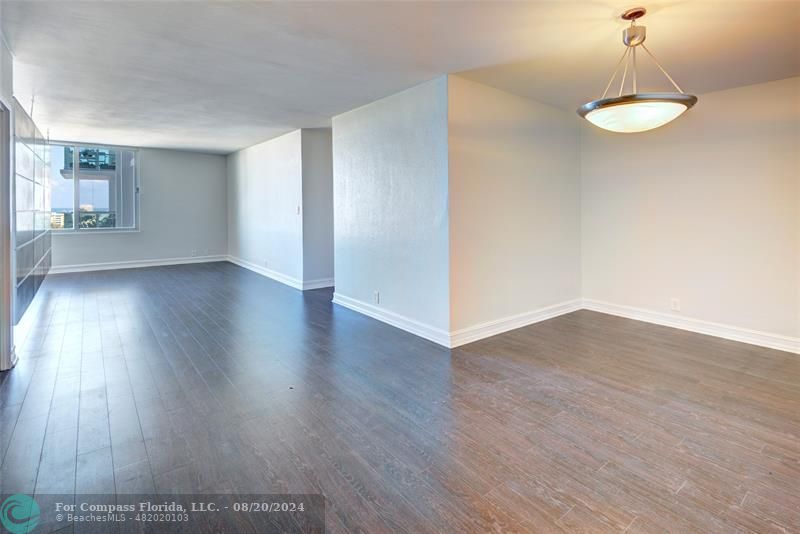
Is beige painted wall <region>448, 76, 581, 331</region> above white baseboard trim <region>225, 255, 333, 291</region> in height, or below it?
above

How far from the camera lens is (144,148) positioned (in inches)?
328

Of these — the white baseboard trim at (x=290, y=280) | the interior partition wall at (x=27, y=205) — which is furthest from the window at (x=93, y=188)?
the white baseboard trim at (x=290, y=280)

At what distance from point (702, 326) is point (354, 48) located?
4348 millimetres

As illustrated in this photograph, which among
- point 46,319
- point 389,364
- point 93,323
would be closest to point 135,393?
point 389,364

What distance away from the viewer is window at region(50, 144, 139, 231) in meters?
7.73

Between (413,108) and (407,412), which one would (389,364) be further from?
(413,108)

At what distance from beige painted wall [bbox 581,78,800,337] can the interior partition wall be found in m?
5.90

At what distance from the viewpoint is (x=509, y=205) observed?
432 centimetres

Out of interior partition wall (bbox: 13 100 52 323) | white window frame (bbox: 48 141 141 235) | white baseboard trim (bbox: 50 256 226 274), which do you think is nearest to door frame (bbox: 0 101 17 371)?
interior partition wall (bbox: 13 100 52 323)

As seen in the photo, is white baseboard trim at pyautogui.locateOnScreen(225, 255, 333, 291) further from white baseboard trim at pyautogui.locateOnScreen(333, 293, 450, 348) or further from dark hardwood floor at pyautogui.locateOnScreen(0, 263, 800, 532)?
dark hardwood floor at pyautogui.locateOnScreen(0, 263, 800, 532)

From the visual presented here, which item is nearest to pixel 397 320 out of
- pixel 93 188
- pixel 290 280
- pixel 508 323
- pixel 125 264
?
pixel 508 323

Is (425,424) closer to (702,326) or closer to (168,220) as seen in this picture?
(702,326)

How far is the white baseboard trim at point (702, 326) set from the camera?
3.78m

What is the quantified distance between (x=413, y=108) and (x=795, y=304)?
397cm
